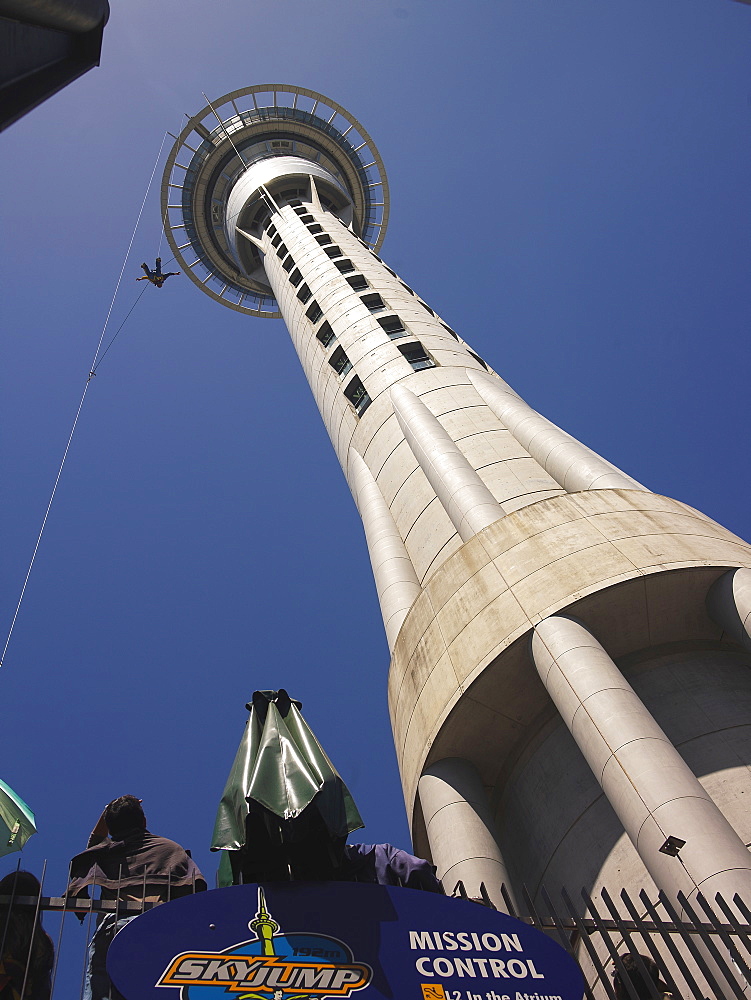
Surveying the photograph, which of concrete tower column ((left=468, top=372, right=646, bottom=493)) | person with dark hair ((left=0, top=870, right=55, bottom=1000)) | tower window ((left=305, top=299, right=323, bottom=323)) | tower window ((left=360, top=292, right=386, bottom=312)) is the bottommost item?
person with dark hair ((left=0, top=870, right=55, bottom=1000))

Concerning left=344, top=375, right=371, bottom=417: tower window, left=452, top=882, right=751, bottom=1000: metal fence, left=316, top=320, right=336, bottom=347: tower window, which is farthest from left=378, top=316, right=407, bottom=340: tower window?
left=452, top=882, right=751, bottom=1000: metal fence

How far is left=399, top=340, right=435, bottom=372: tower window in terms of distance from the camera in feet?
78.6

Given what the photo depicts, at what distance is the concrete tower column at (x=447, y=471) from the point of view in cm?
1581

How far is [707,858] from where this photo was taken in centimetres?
859

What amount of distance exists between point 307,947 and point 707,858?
542 cm

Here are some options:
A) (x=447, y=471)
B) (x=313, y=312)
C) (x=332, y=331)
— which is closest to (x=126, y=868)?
(x=447, y=471)

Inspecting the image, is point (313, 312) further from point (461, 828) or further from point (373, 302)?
point (461, 828)

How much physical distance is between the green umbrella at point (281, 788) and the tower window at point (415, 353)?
18142 millimetres

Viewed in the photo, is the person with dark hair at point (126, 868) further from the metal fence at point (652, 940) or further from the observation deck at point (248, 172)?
the observation deck at point (248, 172)

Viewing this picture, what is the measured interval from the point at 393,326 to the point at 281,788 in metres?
21.8

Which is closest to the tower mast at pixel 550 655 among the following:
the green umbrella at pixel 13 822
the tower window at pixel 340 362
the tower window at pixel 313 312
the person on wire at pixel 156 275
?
the tower window at pixel 340 362

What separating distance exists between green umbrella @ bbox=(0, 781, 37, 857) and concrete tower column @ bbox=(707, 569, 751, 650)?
1056cm

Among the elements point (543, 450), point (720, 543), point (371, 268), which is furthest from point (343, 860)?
point (371, 268)

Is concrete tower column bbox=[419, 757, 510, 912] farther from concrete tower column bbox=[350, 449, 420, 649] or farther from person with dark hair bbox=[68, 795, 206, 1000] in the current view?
person with dark hair bbox=[68, 795, 206, 1000]
